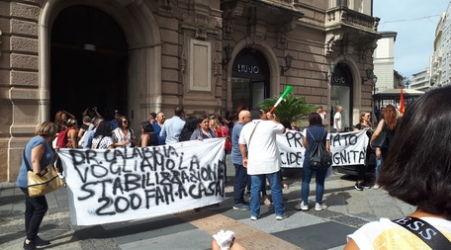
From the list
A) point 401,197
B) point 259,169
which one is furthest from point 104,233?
point 401,197

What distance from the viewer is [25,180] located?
4.71 m

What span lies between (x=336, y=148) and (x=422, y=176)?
8586 millimetres

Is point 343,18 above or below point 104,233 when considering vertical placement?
above

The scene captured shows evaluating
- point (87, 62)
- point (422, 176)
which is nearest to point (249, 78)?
point (87, 62)

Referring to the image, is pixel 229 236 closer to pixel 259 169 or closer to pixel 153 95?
pixel 259 169

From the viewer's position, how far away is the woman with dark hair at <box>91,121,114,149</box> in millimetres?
7018

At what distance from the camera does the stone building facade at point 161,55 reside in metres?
9.44

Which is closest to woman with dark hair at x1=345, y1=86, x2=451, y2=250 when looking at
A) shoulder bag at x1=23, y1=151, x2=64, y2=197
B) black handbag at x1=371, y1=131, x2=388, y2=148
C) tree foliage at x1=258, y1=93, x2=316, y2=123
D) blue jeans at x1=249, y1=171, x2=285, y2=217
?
shoulder bag at x1=23, y1=151, x2=64, y2=197

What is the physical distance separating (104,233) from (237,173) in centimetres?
250

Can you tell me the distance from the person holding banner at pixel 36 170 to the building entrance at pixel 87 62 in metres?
7.88

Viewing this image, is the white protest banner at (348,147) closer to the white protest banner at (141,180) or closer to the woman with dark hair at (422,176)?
the white protest banner at (141,180)

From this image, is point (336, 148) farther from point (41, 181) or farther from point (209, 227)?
point (41, 181)

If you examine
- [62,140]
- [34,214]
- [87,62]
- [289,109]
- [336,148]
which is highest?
[87,62]

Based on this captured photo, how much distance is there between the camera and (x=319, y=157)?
6.29 meters
